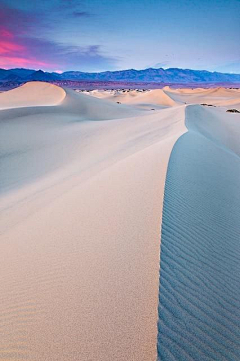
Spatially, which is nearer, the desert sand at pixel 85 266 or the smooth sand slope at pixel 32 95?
the desert sand at pixel 85 266

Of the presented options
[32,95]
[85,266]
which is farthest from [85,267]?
[32,95]

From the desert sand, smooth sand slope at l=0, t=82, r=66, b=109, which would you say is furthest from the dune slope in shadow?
smooth sand slope at l=0, t=82, r=66, b=109

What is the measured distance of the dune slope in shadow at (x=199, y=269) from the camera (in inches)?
93.4

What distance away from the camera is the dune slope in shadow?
237 centimetres

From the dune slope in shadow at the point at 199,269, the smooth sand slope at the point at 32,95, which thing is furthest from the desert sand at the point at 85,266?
the smooth sand slope at the point at 32,95

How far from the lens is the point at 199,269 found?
320cm

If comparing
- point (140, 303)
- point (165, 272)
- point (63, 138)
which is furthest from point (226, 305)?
point (63, 138)

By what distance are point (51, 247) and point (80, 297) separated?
1244 millimetres

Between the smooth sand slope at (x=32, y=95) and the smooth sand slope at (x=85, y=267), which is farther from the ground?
the smooth sand slope at (x=32, y=95)

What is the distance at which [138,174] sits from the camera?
5891mm

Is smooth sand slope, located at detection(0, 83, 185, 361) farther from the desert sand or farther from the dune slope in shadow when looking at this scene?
the dune slope in shadow

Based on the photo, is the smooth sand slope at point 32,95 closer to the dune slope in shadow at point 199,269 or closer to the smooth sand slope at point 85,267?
the smooth sand slope at point 85,267

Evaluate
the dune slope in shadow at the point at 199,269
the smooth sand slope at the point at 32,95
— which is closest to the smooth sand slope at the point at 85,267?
the dune slope in shadow at the point at 199,269

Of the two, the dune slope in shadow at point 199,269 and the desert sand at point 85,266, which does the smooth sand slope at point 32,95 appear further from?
the dune slope in shadow at point 199,269
